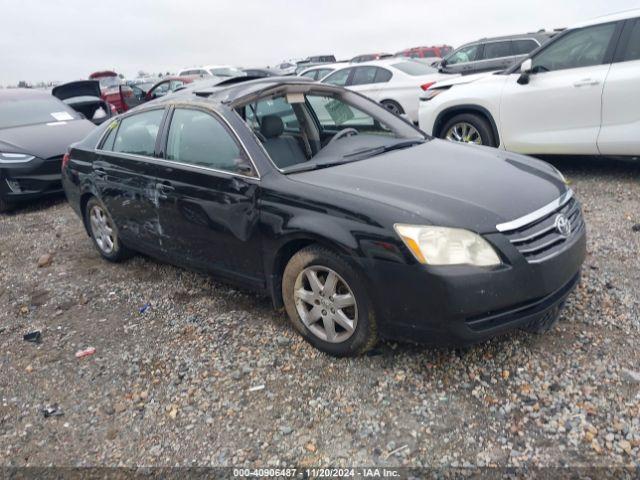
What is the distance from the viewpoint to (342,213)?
2.83 meters

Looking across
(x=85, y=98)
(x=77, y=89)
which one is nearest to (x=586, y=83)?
(x=85, y=98)

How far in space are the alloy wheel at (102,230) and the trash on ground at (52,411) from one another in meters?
2.09

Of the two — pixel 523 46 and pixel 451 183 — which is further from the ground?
pixel 523 46

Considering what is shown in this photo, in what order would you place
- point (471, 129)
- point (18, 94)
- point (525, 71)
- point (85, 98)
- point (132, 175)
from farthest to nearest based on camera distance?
point (85, 98) → point (18, 94) → point (471, 129) → point (525, 71) → point (132, 175)

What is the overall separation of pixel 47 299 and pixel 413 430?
130 inches

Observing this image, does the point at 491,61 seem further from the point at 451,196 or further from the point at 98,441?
the point at 98,441

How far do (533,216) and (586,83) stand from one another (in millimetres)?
3690

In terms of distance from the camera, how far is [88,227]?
5164mm

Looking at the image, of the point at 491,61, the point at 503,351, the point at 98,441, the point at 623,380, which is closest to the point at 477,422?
the point at 503,351

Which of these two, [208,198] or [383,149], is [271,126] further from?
[383,149]

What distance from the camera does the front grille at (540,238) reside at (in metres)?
2.67

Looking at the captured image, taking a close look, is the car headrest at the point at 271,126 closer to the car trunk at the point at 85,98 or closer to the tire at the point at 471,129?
the tire at the point at 471,129

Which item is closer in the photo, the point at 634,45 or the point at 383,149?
the point at 383,149

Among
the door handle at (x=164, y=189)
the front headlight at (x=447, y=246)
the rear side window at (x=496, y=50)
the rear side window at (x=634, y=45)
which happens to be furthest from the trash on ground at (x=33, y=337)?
the rear side window at (x=496, y=50)
